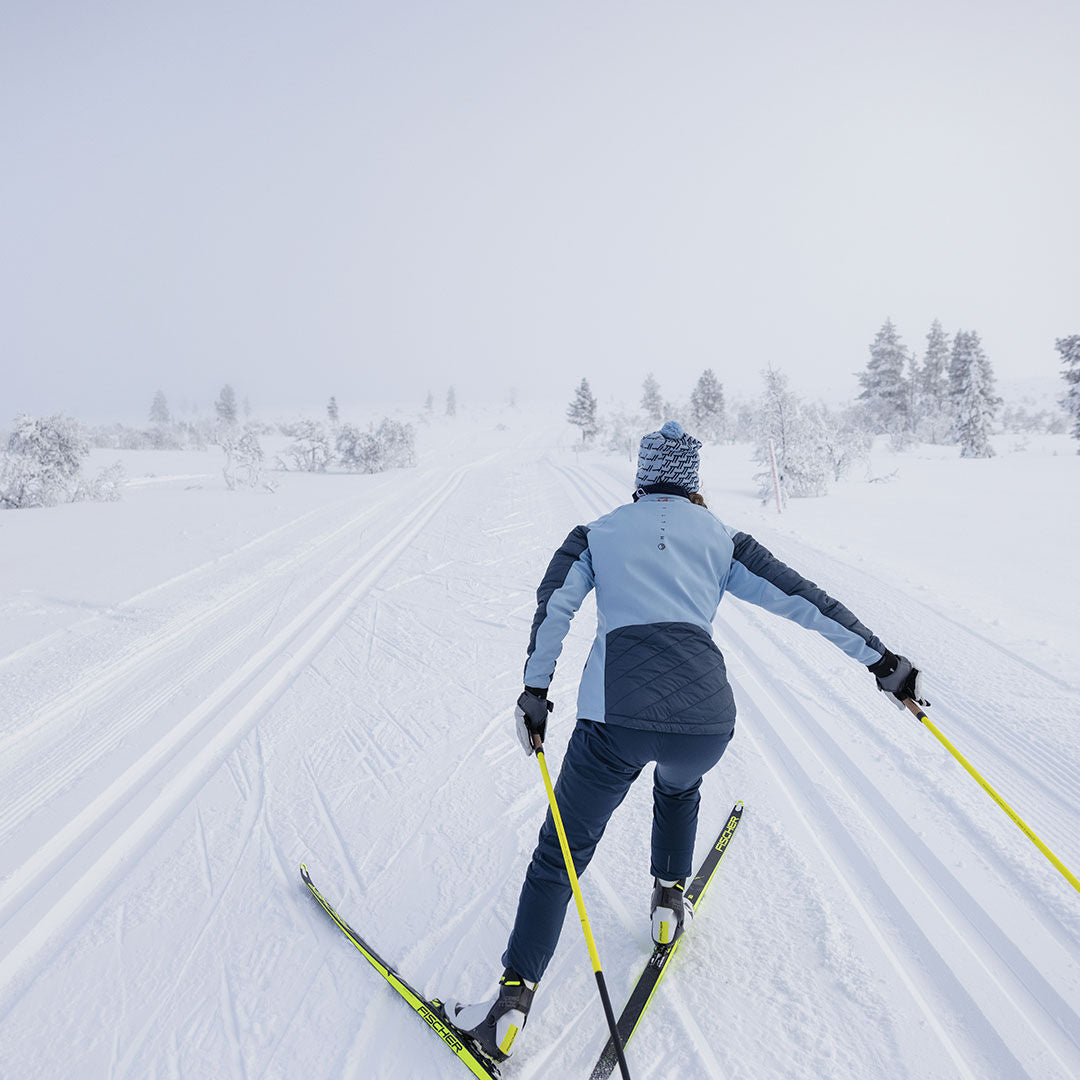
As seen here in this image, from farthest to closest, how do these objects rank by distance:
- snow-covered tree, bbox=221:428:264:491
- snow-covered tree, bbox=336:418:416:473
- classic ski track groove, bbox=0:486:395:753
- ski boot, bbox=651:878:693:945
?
snow-covered tree, bbox=336:418:416:473
snow-covered tree, bbox=221:428:264:491
classic ski track groove, bbox=0:486:395:753
ski boot, bbox=651:878:693:945

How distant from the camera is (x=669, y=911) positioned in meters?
2.20

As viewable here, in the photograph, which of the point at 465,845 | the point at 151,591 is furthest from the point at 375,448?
the point at 465,845

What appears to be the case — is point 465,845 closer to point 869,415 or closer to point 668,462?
point 668,462

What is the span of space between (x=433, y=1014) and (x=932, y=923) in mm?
1908

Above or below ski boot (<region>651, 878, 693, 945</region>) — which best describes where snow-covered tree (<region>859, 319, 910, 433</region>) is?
above

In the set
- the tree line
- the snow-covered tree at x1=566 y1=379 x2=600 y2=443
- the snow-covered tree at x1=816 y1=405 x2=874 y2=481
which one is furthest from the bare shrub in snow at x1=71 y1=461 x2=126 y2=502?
the snow-covered tree at x1=566 y1=379 x2=600 y2=443

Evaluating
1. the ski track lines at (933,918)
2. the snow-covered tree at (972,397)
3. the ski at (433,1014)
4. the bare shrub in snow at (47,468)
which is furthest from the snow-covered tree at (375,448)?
the snow-covered tree at (972,397)

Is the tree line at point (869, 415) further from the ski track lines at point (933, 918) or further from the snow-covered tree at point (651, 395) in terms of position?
the ski track lines at point (933, 918)

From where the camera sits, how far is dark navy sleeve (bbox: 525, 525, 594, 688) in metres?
2.02

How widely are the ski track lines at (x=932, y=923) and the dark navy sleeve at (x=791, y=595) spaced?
3.63 feet

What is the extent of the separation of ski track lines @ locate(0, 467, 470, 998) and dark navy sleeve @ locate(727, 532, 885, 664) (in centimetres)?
311

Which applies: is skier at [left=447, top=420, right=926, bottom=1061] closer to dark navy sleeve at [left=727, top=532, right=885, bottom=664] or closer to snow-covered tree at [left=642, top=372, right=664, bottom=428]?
dark navy sleeve at [left=727, top=532, right=885, bottom=664]

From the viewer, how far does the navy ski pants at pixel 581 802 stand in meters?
1.88

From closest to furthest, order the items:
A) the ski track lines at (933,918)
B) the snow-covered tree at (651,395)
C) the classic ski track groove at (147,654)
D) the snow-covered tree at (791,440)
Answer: the ski track lines at (933,918) < the classic ski track groove at (147,654) < the snow-covered tree at (791,440) < the snow-covered tree at (651,395)
